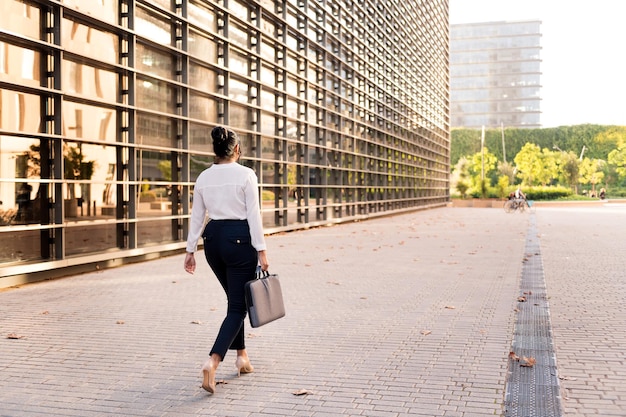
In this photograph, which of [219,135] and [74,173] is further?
[74,173]

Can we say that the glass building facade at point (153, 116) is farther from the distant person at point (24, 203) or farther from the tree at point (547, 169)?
the tree at point (547, 169)

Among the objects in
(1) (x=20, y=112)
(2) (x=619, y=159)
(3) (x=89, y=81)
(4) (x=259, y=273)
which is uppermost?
(2) (x=619, y=159)

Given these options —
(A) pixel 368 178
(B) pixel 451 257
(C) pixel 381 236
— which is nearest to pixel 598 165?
(A) pixel 368 178

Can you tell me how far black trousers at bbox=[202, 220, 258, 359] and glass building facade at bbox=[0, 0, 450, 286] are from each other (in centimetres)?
567

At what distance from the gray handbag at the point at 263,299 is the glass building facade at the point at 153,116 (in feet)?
19.2

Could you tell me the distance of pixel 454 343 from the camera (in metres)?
5.81

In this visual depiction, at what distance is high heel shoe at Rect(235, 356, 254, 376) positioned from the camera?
4871 mm

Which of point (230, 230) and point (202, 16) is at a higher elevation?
point (202, 16)

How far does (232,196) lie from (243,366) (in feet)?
4.17

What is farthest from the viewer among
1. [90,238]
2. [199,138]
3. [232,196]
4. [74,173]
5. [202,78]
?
[202,78]

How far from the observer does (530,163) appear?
6806cm

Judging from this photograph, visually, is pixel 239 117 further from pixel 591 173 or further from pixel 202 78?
pixel 591 173

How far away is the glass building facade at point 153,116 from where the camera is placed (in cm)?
973

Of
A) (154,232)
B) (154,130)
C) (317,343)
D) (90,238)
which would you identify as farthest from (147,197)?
(317,343)
